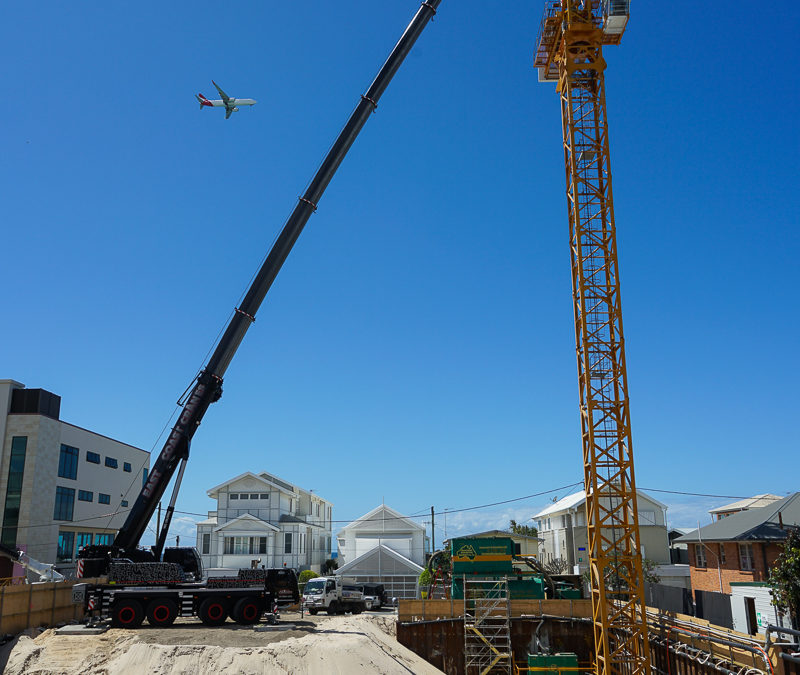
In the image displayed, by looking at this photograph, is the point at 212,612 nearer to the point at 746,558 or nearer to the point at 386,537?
the point at 746,558

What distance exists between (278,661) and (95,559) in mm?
8758

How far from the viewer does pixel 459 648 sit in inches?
1323

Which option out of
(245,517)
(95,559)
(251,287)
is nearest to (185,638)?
(95,559)

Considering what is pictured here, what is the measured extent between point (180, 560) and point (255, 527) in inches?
1088

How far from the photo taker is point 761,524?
34.2 metres

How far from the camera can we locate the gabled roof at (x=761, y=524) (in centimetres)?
3312

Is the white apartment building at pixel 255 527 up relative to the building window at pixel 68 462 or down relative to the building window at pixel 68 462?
down

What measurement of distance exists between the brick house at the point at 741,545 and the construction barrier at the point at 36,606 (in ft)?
94.0

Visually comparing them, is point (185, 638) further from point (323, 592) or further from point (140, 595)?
point (323, 592)

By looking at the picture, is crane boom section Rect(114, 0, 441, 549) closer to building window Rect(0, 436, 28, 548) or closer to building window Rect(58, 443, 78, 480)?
building window Rect(0, 436, 28, 548)

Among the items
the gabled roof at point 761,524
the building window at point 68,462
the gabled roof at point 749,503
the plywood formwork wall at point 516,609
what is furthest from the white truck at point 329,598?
the gabled roof at point 749,503

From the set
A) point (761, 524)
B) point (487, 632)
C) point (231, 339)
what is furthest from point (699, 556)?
point (231, 339)

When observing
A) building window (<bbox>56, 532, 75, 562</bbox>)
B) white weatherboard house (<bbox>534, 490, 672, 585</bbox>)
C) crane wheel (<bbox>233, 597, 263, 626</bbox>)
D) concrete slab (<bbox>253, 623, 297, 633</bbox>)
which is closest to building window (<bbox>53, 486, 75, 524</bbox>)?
building window (<bbox>56, 532, 75, 562</bbox>)

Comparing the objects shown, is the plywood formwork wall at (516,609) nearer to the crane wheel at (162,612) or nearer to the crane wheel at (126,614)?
the crane wheel at (162,612)
